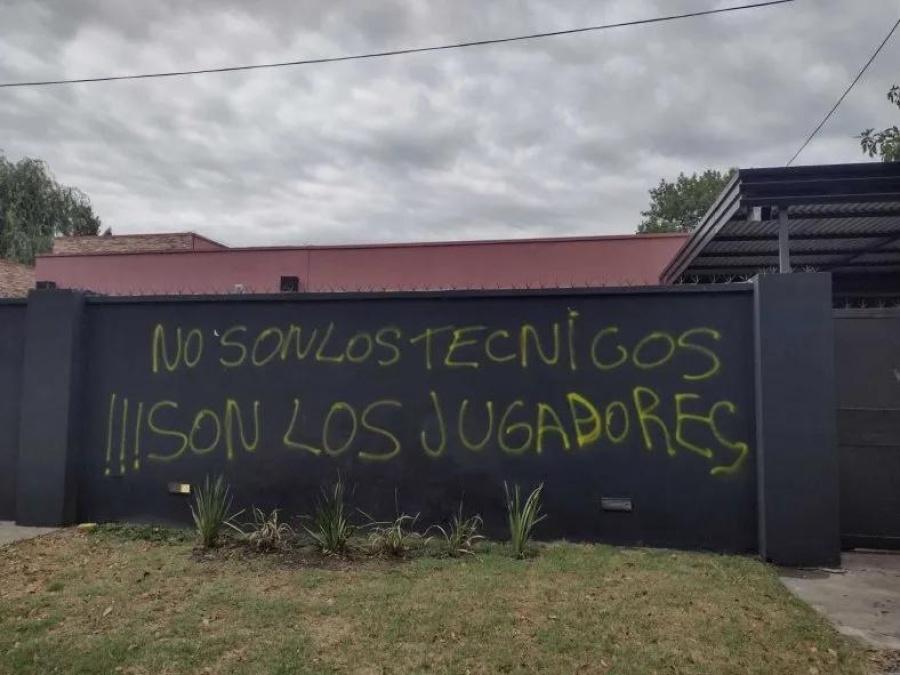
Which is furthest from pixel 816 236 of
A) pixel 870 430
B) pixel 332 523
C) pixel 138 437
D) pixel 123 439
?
pixel 123 439

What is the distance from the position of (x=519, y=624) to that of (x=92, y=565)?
3.11 meters

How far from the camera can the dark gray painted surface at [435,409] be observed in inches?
187

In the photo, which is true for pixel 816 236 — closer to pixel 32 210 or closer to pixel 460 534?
pixel 460 534

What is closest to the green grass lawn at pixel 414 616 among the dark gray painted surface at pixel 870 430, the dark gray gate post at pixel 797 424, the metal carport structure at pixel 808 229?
the dark gray gate post at pixel 797 424

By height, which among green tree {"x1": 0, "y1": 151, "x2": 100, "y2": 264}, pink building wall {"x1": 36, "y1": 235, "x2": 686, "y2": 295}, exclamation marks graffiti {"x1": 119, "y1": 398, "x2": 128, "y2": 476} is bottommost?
exclamation marks graffiti {"x1": 119, "y1": 398, "x2": 128, "y2": 476}

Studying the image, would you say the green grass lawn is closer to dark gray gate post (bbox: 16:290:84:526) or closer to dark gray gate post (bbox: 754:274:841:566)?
dark gray gate post (bbox: 754:274:841:566)

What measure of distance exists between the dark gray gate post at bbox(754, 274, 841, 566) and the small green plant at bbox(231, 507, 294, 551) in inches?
141

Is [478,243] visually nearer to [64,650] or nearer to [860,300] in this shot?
[860,300]

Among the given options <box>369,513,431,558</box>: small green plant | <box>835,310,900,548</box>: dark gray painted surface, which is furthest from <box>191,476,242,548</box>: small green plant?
<box>835,310,900,548</box>: dark gray painted surface

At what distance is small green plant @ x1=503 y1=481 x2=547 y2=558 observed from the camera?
14.9ft

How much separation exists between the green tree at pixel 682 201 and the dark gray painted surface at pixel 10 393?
119 ft

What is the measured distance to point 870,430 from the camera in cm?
475

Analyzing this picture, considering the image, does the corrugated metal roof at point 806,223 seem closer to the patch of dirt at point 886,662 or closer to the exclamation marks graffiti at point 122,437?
the patch of dirt at point 886,662

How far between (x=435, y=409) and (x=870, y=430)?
3.31 metres
